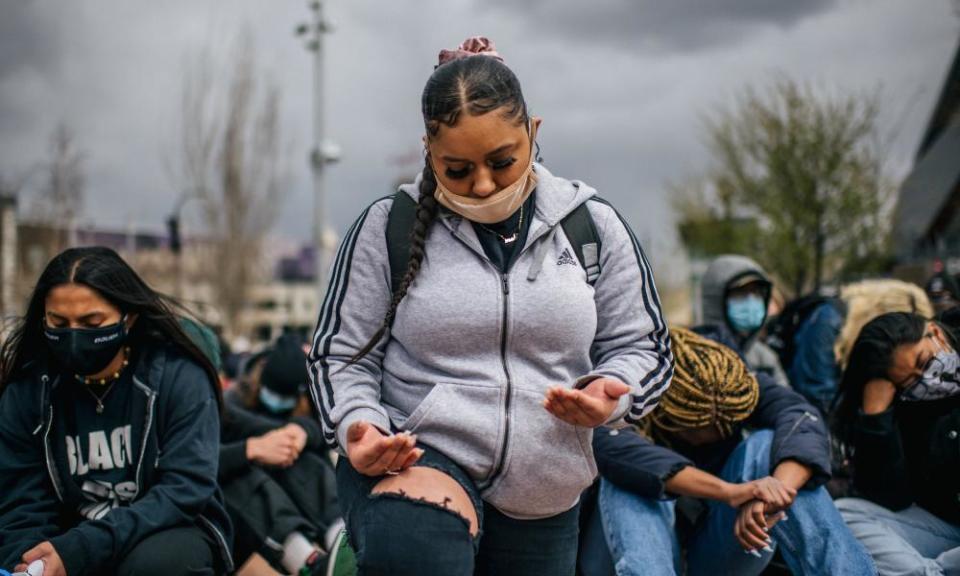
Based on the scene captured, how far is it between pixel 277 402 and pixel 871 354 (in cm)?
334

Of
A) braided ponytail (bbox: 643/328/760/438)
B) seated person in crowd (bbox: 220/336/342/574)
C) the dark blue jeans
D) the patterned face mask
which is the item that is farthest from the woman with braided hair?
seated person in crowd (bbox: 220/336/342/574)

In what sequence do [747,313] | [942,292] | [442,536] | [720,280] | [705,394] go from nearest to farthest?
[442,536], [705,394], [747,313], [720,280], [942,292]

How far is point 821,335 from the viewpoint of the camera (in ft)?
16.7

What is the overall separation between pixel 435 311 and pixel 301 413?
142 inches

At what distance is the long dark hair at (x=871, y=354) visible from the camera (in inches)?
127

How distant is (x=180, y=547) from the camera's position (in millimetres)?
2844

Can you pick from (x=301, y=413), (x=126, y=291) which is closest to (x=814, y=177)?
(x=301, y=413)

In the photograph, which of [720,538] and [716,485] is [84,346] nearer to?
[716,485]

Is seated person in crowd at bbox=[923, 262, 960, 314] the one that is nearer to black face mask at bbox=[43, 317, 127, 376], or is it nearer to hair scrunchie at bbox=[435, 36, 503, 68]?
hair scrunchie at bbox=[435, 36, 503, 68]

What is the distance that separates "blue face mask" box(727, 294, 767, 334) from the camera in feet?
16.2

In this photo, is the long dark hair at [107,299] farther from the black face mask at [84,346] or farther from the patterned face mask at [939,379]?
the patterned face mask at [939,379]

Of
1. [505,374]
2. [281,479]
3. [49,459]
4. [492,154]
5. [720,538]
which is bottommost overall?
[281,479]

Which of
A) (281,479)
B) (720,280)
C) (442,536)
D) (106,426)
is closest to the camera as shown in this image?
(442,536)

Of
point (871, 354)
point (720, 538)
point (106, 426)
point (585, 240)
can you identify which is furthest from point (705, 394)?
point (106, 426)
